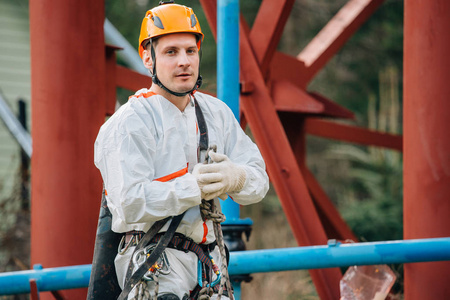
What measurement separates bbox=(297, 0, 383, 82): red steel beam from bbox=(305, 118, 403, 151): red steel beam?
69 cm

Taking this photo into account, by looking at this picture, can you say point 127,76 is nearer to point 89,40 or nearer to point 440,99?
point 89,40

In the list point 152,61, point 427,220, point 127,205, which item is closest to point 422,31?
point 427,220

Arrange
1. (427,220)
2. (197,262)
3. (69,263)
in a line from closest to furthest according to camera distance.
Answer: (197,262) → (427,220) → (69,263)

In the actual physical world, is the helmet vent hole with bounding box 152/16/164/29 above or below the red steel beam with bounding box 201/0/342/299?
above

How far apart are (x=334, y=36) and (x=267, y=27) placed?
166 cm

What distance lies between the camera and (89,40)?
177 inches

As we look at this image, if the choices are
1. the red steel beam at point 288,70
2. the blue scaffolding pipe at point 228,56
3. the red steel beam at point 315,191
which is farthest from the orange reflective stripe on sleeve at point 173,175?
the red steel beam at point 315,191

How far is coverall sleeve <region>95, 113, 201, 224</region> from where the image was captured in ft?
8.20

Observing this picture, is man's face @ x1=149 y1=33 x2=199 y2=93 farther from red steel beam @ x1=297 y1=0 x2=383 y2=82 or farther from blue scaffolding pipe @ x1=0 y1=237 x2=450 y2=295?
red steel beam @ x1=297 y1=0 x2=383 y2=82

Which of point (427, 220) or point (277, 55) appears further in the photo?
point (277, 55)

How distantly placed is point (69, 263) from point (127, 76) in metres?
1.48

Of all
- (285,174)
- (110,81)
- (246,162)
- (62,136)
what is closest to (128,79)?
(110,81)

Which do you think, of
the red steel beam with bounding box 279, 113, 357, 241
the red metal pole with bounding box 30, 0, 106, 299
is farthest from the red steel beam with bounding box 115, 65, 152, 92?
the red steel beam with bounding box 279, 113, 357, 241

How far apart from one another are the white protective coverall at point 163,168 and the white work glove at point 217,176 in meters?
0.05
